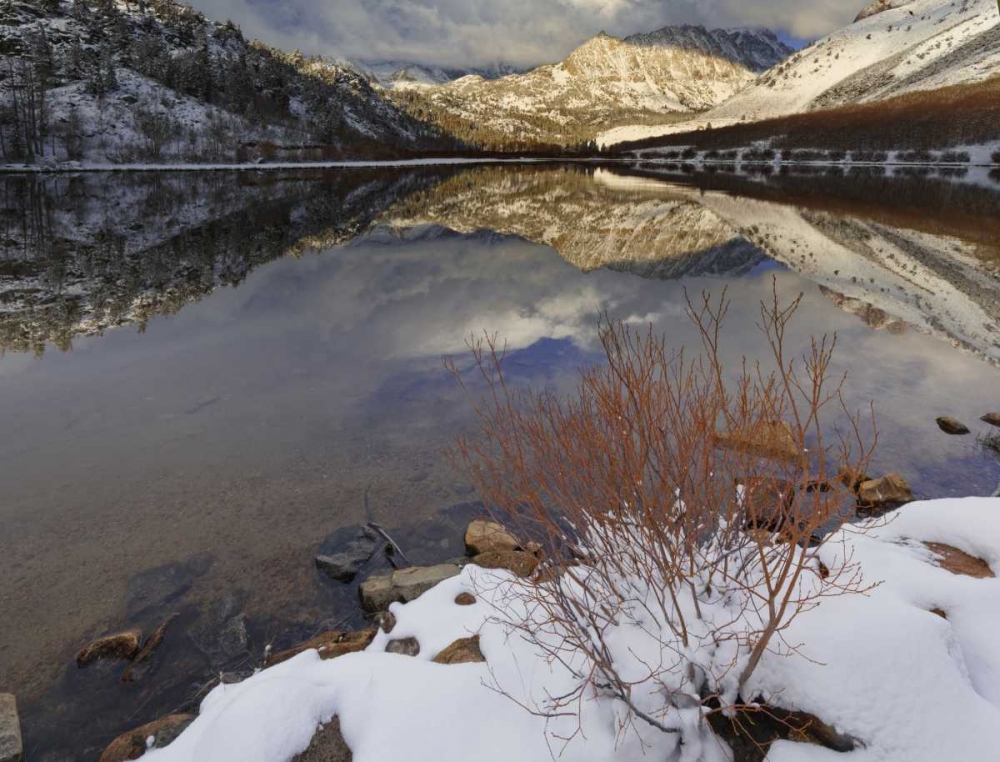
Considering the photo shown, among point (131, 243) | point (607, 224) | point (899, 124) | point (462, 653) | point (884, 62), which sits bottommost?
point (462, 653)

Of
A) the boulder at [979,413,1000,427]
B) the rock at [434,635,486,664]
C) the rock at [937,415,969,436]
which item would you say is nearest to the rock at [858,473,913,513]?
the rock at [937,415,969,436]

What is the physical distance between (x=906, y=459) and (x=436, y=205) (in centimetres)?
3881

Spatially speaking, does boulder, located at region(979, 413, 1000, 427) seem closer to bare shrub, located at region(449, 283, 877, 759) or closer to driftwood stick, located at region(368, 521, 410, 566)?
bare shrub, located at region(449, 283, 877, 759)

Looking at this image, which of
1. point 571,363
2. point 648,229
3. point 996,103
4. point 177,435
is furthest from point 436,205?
point 996,103

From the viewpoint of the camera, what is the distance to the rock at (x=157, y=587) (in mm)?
5898

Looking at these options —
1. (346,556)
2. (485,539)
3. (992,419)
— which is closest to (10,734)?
(346,556)

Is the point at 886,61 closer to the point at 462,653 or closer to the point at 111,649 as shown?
the point at 462,653

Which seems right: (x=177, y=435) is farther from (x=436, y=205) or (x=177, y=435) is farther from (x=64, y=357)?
(x=436, y=205)

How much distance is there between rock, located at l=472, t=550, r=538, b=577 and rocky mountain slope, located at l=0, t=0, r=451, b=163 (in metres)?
86.6

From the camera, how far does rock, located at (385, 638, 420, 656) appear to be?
4832 mm

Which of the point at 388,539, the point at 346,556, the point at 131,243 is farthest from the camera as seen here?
the point at 131,243

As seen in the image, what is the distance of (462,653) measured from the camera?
4473 mm

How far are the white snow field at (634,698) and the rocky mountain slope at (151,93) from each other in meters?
87.6

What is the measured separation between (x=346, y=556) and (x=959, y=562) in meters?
6.33
